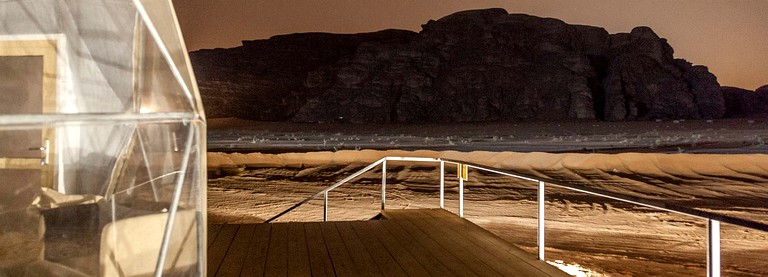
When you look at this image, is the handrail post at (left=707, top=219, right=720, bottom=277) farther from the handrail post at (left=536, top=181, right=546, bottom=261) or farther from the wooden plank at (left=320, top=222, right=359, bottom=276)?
the wooden plank at (left=320, top=222, right=359, bottom=276)

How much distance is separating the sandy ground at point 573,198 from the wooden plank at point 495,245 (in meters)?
2.22

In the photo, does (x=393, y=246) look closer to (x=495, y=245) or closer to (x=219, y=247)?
(x=495, y=245)

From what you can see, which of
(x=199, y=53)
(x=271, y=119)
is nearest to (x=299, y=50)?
(x=199, y=53)

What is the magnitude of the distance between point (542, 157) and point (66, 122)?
2188 centimetres

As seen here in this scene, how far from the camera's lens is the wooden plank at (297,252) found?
5.24 m

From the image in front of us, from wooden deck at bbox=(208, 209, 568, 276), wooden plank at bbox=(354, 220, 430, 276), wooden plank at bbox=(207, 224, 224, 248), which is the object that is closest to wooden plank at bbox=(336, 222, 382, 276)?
wooden deck at bbox=(208, 209, 568, 276)

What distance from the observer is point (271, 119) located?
105 m

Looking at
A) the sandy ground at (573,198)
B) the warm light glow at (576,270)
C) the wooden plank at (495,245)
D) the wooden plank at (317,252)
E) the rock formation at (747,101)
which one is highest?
the rock formation at (747,101)

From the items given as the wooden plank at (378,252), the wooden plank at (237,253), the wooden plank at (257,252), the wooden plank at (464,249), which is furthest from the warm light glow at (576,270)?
the wooden plank at (237,253)

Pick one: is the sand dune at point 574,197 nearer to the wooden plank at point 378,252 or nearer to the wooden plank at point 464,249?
the wooden plank at point 464,249

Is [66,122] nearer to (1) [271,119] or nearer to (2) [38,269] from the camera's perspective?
(2) [38,269]

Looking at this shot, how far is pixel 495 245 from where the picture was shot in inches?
245

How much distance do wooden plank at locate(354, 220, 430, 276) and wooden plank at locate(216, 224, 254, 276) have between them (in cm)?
124

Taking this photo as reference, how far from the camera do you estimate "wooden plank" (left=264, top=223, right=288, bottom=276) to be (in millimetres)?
5222
